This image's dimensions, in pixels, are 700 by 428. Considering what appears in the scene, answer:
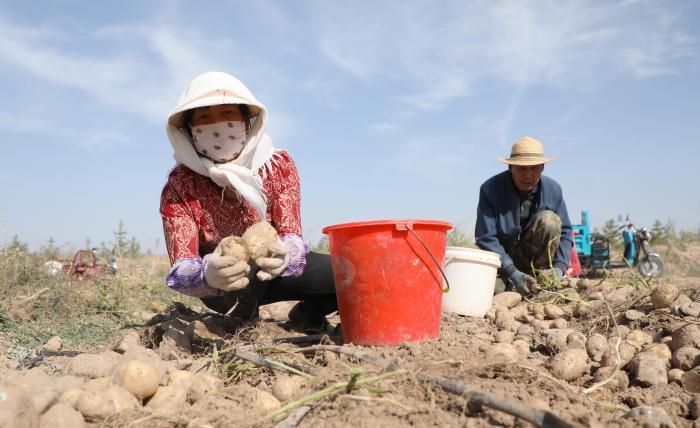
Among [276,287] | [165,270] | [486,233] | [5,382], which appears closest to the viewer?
[5,382]

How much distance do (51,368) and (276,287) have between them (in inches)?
43.9

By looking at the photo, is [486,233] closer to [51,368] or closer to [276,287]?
[276,287]

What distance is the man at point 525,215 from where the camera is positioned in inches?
167

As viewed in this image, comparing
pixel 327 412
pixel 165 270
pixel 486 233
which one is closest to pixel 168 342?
pixel 327 412

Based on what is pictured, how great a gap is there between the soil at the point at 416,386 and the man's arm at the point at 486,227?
135cm

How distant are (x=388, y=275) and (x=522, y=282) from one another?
1.93m

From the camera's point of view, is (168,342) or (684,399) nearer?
(684,399)

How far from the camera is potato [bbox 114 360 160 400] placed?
1.86 m

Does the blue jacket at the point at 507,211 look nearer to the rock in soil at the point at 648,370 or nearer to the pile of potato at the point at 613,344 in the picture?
the pile of potato at the point at 613,344

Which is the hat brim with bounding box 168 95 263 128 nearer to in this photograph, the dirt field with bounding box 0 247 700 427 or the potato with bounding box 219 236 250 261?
the potato with bounding box 219 236 250 261

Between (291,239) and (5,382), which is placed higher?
(291,239)

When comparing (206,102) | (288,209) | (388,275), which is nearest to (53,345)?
(288,209)

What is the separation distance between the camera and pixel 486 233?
4328mm

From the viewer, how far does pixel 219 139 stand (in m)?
2.73
